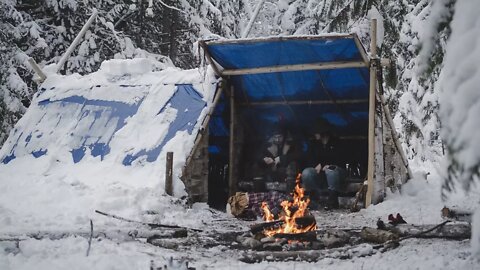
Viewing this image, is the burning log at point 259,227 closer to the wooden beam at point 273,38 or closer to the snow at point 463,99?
the wooden beam at point 273,38

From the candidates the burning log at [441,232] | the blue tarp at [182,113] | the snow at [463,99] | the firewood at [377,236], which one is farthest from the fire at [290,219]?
the snow at [463,99]

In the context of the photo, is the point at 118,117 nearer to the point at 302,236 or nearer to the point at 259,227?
the point at 259,227

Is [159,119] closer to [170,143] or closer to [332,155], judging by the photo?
[170,143]

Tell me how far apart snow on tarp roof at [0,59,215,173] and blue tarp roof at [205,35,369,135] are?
1026 millimetres

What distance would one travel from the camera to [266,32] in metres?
24.7

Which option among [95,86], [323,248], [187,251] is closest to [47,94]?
[95,86]

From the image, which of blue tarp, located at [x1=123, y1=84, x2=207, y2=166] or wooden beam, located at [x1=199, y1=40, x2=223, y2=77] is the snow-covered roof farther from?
wooden beam, located at [x1=199, y1=40, x2=223, y2=77]

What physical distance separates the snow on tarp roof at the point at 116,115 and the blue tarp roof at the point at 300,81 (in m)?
1.03

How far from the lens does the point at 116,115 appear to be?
990 cm

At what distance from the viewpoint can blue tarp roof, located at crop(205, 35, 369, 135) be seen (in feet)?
27.5

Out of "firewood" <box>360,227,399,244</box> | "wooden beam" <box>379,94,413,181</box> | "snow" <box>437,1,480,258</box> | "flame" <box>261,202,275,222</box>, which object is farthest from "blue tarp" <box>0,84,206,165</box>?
"snow" <box>437,1,480,258</box>

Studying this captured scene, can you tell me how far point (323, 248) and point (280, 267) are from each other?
1.09 m

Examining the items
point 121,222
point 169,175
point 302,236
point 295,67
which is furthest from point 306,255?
point 295,67

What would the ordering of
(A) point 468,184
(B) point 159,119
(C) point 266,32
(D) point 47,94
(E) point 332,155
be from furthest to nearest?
(C) point 266,32
(D) point 47,94
(E) point 332,155
(B) point 159,119
(A) point 468,184
